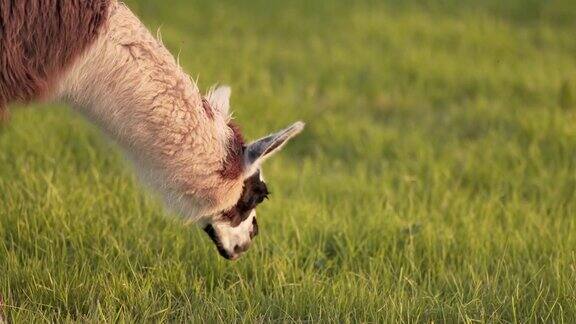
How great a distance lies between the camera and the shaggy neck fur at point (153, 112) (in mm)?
4070

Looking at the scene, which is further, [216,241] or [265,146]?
[216,241]

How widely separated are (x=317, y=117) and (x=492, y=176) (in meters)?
1.88

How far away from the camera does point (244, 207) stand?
4668 millimetres

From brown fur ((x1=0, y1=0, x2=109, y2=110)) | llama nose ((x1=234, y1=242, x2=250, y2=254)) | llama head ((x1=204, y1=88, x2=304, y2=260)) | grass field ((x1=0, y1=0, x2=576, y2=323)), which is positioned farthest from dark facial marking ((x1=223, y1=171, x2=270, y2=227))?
brown fur ((x1=0, y1=0, x2=109, y2=110))

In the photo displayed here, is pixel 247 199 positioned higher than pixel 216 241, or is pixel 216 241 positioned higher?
pixel 247 199

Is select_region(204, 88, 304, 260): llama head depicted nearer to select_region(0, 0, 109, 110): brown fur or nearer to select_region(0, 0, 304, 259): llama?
select_region(0, 0, 304, 259): llama

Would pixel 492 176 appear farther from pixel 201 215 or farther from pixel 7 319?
pixel 7 319

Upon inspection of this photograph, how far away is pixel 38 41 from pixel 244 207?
126 cm

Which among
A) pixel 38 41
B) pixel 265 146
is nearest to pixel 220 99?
pixel 265 146

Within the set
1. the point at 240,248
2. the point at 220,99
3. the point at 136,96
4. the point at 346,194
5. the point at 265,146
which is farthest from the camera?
the point at 346,194

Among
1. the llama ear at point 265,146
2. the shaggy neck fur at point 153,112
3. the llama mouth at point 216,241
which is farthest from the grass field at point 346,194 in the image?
the llama ear at point 265,146

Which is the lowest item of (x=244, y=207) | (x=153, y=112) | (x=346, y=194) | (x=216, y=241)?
(x=346, y=194)

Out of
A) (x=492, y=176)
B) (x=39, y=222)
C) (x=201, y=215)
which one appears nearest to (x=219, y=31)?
(x=492, y=176)

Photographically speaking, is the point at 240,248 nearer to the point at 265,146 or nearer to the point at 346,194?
the point at 265,146
